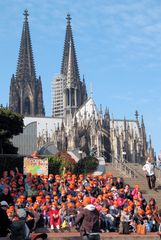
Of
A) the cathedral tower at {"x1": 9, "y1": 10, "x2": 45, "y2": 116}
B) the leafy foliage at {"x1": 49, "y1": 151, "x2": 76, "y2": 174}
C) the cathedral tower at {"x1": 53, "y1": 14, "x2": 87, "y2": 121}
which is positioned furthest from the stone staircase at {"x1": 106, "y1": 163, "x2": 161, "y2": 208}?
the cathedral tower at {"x1": 9, "y1": 10, "x2": 45, "y2": 116}

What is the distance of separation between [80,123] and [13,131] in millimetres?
27581

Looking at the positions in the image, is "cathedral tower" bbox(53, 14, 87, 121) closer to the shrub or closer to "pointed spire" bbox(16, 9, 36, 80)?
"pointed spire" bbox(16, 9, 36, 80)

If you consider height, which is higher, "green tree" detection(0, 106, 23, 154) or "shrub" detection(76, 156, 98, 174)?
"green tree" detection(0, 106, 23, 154)

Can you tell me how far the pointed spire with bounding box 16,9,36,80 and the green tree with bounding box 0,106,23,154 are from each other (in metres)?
54.0

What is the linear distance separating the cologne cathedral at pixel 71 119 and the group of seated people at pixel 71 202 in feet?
84.4

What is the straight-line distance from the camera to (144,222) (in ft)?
50.9

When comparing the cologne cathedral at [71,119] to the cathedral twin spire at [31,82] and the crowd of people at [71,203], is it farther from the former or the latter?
the crowd of people at [71,203]

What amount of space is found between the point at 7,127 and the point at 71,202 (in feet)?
76.8

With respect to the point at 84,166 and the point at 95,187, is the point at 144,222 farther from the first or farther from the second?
the point at 84,166

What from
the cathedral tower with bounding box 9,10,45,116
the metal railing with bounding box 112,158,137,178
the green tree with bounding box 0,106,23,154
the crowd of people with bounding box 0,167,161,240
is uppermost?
the cathedral tower with bounding box 9,10,45,116

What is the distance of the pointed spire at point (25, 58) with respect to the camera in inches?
3696

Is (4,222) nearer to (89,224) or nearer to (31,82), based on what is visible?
(89,224)

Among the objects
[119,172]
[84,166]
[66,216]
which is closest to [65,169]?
[84,166]

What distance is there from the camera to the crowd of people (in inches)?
586
